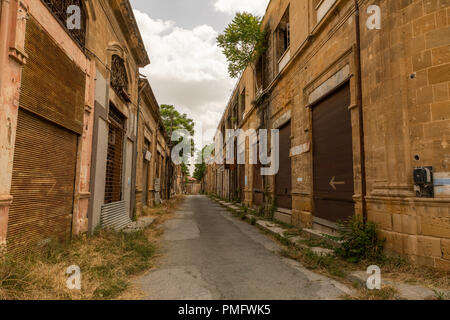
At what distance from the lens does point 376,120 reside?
461 centimetres

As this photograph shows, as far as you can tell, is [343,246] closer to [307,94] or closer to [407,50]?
[407,50]

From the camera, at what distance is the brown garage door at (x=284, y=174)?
9.08 meters

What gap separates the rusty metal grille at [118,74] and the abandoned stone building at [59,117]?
0.13ft

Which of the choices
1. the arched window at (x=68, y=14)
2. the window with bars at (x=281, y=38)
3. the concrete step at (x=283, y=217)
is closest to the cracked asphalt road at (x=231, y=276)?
the concrete step at (x=283, y=217)

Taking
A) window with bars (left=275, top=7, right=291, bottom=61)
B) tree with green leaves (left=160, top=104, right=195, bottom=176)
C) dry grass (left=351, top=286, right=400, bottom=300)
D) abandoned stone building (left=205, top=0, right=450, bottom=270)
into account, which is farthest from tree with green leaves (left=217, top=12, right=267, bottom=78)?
tree with green leaves (left=160, top=104, right=195, bottom=176)

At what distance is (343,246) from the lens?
4.56 m

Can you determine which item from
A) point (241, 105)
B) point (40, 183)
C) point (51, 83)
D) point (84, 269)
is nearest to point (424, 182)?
point (84, 269)

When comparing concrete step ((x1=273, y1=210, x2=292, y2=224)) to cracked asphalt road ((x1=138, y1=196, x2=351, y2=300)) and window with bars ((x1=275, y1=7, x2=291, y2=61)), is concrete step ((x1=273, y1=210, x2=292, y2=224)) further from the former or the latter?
window with bars ((x1=275, y1=7, x2=291, y2=61))

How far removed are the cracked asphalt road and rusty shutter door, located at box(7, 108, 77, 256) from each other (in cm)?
187

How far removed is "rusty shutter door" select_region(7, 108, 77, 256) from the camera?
3.57 meters

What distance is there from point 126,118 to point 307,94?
6.06m

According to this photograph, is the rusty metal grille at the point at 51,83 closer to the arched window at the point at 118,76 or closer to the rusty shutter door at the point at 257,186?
the arched window at the point at 118,76

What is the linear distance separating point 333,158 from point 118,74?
266 inches
